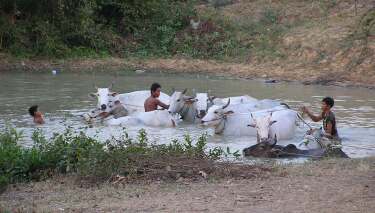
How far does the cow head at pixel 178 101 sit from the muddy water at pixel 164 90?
1.25ft

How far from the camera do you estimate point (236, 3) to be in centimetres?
3269

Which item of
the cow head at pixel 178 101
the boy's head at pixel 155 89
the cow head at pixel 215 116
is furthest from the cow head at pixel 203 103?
the cow head at pixel 215 116

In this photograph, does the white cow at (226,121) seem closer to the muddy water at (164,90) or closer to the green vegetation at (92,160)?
the muddy water at (164,90)

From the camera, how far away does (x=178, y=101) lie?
14.9 metres

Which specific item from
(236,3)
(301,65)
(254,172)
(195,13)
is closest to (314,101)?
(301,65)

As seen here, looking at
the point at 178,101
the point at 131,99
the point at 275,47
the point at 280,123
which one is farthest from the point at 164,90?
the point at 275,47

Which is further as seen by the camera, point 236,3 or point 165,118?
point 236,3

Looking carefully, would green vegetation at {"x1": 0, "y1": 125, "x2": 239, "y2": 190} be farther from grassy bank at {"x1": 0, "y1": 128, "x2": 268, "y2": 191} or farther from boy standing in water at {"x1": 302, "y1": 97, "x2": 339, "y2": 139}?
boy standing in water at {"x1": 302, "y1": 97, "x2": 339, "y2": 139}

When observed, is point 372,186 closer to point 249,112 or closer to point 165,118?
point 249,112

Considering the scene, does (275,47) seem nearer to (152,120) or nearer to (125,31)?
(125,31)

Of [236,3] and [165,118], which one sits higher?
[236,3]

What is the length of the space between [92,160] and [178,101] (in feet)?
21.9

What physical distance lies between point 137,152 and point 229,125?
517 centimetres

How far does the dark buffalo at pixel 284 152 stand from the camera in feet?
36.0
